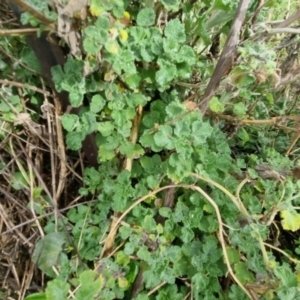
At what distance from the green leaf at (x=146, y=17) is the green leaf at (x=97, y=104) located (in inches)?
7.0

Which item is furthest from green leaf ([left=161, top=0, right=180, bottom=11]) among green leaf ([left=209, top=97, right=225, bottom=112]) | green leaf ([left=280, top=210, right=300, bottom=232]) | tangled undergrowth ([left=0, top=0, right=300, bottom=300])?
green leaf ([left=280, top=210, right=300, bottom=232])

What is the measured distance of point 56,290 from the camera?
2.64ft

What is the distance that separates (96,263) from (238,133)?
0.49 m

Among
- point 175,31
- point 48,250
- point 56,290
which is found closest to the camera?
point 56,290

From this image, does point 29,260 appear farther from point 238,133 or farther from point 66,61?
point 238,133

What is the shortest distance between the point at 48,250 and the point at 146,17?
1.84 feet

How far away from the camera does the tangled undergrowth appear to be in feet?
2.94

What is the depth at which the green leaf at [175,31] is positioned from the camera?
0.90m

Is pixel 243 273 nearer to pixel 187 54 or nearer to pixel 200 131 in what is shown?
pixel 200 131

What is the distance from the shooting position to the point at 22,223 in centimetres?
104

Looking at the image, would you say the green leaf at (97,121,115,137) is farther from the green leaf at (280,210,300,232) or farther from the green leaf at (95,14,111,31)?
the green leaf at (280,210,300,232)

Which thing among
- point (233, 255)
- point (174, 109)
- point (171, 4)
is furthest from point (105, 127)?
point (233, 255)

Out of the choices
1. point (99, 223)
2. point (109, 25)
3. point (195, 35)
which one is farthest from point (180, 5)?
point (99, 223)

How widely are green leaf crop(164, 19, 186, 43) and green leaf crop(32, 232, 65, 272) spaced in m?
0.52
